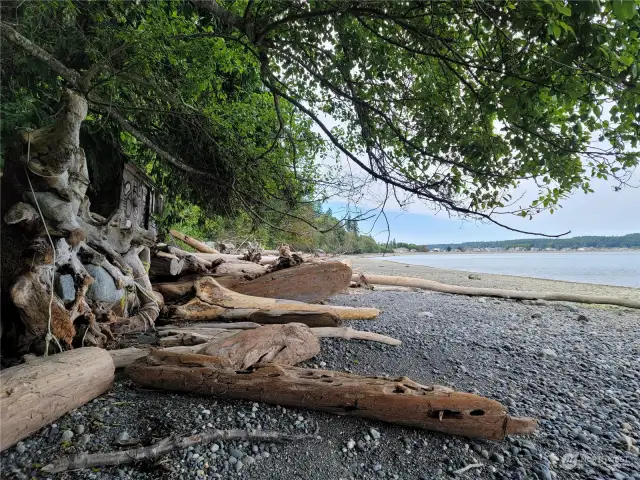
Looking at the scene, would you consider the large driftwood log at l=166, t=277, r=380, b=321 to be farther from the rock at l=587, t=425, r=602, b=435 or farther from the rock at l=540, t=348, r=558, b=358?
the rock at l=587, t=425, r=602, b=435

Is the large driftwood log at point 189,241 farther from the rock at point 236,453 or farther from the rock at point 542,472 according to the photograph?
the rock at point 542,472

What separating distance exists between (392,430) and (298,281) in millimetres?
3149

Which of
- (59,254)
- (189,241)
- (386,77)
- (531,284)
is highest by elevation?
(386,77)

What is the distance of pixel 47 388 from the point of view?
6.31ft

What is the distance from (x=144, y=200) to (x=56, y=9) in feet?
9.27

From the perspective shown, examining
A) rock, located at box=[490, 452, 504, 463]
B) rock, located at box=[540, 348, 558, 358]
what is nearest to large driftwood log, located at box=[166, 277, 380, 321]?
rock, located at box=[490, 452, 504, 463]

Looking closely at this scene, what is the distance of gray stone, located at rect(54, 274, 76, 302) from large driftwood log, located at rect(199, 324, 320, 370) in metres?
1.15

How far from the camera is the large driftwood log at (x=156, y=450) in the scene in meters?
1.64

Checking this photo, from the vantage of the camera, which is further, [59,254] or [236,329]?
Answer: [236,329]

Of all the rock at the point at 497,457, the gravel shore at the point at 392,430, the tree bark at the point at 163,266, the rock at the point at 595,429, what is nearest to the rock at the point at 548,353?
the gravel shore at the point at 392,430

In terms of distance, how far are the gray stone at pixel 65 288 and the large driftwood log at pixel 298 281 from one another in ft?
8.14

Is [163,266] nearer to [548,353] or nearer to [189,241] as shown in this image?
[189,241]

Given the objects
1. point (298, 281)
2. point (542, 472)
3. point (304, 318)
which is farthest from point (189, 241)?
point (542, 472)

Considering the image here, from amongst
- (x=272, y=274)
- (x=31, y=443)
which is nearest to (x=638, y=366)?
(x=272, y=274)
